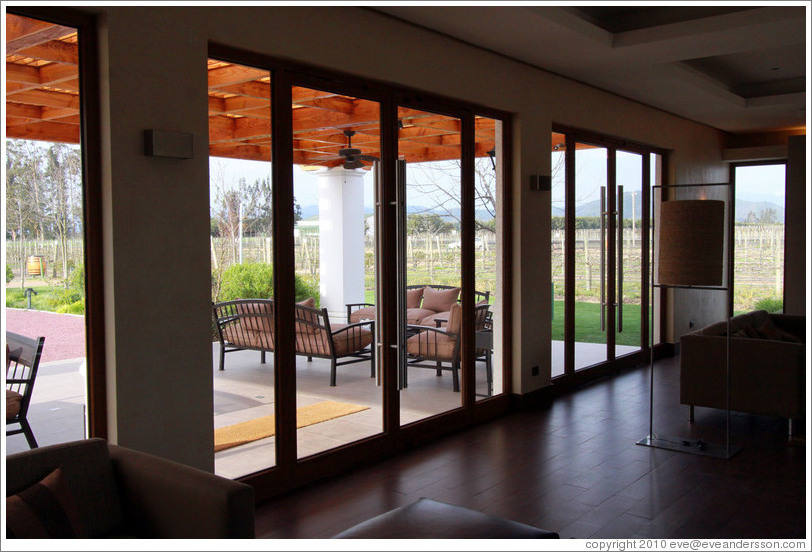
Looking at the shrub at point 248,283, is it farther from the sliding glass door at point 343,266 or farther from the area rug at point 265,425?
the area rug at point 265,425

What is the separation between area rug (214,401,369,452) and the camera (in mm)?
3873

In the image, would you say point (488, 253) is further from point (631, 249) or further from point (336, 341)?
point (631, 249)

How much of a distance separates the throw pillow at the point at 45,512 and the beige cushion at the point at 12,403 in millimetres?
696

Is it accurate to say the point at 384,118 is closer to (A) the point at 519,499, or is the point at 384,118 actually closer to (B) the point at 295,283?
(B) the point at 295,283

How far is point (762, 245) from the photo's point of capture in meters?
10.8

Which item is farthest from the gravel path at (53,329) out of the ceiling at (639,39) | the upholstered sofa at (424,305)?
the ceiling at (639,39)

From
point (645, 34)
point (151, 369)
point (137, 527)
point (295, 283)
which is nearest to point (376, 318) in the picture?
point (295, 283)

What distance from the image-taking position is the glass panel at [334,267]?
169 inches

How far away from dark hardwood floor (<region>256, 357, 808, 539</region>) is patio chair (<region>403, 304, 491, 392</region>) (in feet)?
1.84

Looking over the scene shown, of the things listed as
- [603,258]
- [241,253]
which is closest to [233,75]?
[241,253]

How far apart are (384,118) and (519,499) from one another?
2643mm

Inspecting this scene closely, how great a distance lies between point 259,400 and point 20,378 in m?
1.28

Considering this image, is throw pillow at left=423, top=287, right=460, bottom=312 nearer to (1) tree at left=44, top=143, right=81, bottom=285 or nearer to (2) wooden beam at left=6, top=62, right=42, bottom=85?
(1) tree at left=44, top=143, right=81, bottom=285

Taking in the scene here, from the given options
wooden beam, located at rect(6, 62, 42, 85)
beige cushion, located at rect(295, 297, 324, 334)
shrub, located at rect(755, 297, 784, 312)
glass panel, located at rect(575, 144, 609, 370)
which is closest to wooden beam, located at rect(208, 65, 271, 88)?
wooden beam, located at rect(6, 62, 42, 85)
